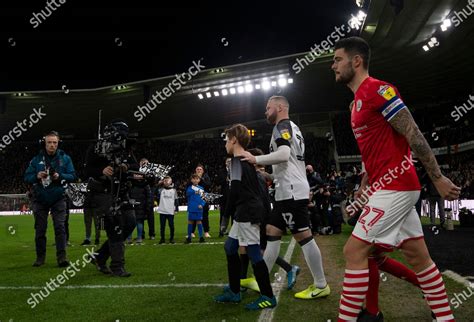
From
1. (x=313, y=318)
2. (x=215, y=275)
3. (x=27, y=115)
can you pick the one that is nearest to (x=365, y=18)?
(x=215, y=275)

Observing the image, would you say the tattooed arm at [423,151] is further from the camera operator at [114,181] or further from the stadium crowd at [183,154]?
the stadium crowd at [183,154]

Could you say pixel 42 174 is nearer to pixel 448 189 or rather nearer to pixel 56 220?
pixel 56 220

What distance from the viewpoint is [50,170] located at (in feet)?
22.9

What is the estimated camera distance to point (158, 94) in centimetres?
3011

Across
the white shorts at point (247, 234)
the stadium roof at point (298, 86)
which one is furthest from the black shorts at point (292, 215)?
the stadium roof at point (298, 86)

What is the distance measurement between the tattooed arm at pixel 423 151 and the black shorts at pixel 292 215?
191 centimetres

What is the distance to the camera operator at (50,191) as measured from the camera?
7012mm

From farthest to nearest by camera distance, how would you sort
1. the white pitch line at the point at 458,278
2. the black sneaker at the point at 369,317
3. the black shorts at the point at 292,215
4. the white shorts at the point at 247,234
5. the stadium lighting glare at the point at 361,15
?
the stadium lighting glare at the point at 361,15
the white pitch line at the point at 458,278
the black shorts at the point at 292,215
the white shorts at the point at 247,234
the black sneaker at the point at 369,317

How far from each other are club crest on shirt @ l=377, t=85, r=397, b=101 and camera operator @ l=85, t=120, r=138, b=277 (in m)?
4.14

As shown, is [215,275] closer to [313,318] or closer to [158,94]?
[313,318]

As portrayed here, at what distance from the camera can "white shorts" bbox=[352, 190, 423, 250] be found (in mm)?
2744

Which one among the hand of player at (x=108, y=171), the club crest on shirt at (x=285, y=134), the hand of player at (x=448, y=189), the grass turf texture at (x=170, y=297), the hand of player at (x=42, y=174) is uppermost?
the club crest on shirt at (x=285, y=134)

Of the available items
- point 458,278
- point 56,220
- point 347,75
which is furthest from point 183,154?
point 347,75

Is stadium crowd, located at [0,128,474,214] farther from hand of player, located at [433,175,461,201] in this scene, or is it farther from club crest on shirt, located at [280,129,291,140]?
hand of player, located at [433,175,461,201]
